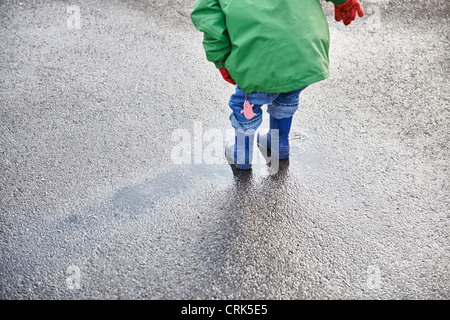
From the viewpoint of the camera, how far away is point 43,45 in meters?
3.94

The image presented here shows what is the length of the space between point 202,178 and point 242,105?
0.56 m

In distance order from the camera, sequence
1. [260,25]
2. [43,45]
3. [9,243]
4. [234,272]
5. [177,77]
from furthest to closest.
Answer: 1. [43,45]
2. [177,77]
3. [9,243]
4. [234,272]
5. [260,25]

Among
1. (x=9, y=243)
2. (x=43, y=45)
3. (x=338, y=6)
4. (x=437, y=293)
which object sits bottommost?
(x=437, y=293)

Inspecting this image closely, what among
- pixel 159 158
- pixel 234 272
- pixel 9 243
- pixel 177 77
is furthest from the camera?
pixel 177 77

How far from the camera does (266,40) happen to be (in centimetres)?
205

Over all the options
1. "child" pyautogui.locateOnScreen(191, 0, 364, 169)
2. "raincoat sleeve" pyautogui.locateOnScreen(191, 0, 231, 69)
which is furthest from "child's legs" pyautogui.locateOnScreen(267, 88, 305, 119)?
"raincoat sleeve" pyautogui.locateOnScreen(191, 0, 231, 69)

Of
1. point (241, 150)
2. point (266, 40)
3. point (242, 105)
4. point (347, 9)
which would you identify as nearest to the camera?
point (266, 40)

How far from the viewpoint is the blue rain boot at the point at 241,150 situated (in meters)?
2.64

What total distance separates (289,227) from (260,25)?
3.60 feet

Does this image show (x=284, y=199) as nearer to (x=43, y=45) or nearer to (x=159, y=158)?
(x=159, y=158)

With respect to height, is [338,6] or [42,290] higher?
[338,6]

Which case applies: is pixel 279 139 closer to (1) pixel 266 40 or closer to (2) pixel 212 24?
(1) pixel 266 40

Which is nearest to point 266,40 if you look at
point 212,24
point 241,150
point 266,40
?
point 266,40
